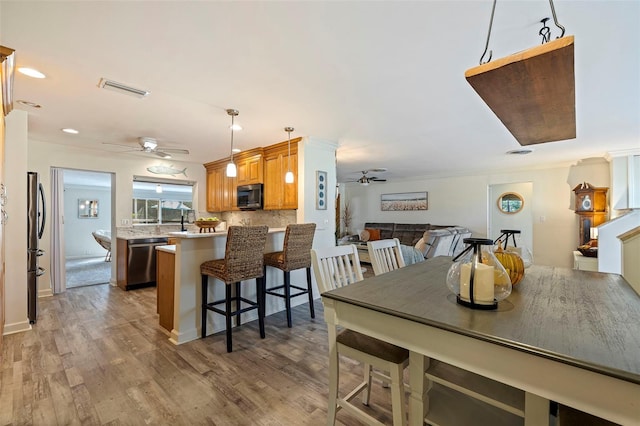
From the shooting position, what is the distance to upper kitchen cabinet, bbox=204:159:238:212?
507 centimetres

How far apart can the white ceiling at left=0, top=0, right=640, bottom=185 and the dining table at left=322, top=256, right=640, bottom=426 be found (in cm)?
143

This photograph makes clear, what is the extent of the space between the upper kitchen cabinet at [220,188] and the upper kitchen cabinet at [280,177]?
3.04 feet

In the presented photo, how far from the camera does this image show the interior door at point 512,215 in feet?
23.3

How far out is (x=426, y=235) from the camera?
534 centimetres

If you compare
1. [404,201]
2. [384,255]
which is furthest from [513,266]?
[404,201]

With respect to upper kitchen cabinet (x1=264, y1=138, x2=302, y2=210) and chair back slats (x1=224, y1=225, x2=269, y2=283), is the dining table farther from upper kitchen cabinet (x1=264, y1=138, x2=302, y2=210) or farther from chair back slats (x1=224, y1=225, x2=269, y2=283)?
upper kitchen cabinet (x1=264, y1=138, x2=302, y2=210)

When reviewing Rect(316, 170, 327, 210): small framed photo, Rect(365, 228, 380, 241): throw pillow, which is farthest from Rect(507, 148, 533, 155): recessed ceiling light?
Rect(365, 228, 380, 241): throw pillow

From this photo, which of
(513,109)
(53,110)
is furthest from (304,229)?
(53,110)

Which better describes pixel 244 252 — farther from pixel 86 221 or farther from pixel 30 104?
pixel 86 221

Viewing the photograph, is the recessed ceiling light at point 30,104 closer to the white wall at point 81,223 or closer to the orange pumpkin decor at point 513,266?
the orange pumpkin decor at point 513,266

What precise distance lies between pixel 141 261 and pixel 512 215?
8305 mm

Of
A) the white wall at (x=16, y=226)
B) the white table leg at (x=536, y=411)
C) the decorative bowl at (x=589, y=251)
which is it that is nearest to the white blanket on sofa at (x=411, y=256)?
the decorative bowl at (x=589, y=251)

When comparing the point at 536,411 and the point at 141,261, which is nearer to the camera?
the point at 536,411

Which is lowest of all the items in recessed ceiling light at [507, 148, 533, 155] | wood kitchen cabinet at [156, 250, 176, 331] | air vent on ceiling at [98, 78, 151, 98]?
wood kitchen cabinet at [156, 250, 176, 331]
